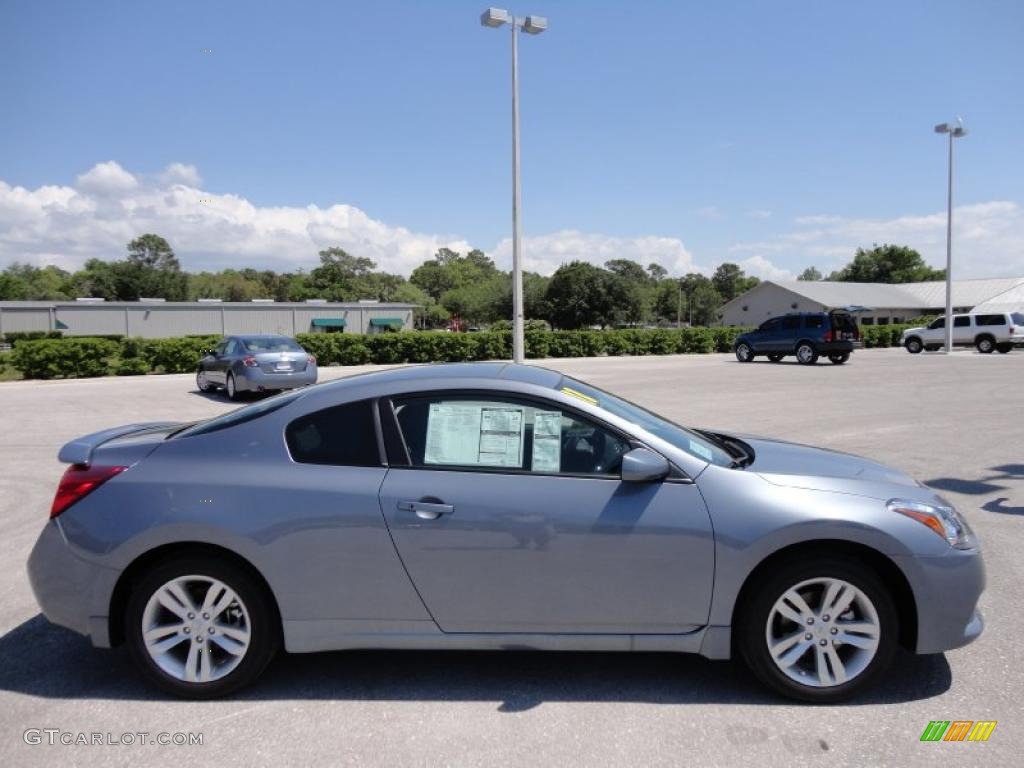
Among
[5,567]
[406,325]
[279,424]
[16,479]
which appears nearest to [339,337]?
[16,479]

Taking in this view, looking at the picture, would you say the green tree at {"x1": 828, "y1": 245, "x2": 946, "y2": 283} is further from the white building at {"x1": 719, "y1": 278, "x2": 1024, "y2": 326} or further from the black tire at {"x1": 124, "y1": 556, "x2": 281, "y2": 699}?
the black tire at {"x1": 124, "y1": 556, "x2": 281, "y2": 699}


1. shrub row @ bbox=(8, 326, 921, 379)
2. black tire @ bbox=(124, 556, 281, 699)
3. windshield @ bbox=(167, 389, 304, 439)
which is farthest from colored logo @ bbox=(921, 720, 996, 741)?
shrub row @ bbox=(8, 326, 921, 379)

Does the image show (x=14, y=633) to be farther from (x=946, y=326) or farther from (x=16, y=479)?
(x=946, y=326)

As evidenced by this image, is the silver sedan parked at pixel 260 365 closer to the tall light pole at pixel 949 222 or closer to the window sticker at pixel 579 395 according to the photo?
the window sticker at pixel 579 395

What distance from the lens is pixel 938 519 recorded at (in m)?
3.29

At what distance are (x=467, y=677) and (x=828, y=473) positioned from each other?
6.52ft

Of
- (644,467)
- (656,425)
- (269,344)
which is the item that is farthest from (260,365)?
(644,467)

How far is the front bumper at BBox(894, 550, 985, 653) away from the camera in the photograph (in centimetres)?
319

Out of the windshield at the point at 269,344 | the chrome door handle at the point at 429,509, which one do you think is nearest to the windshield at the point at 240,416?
the chrome door handle at the point at 429,509

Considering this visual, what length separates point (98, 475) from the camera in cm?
344

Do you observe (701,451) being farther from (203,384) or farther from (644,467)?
(203,384)

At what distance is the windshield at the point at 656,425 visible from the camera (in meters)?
3.55

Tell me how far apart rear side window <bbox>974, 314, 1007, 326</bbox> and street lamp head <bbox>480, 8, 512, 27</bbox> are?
28.7 metres

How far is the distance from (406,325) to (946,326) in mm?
47439
